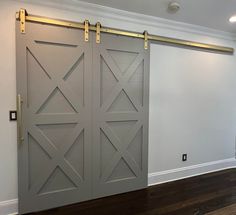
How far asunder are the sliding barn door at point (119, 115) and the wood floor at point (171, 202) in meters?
0.19

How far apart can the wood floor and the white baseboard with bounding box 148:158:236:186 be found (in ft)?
0.30

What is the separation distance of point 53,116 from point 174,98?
1.93 meters

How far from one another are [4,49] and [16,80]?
0.36m

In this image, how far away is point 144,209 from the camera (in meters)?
2.51

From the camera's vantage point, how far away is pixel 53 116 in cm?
245

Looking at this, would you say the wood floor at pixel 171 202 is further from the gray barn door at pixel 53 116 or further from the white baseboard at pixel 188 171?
the gray barn door at pixel 53 116

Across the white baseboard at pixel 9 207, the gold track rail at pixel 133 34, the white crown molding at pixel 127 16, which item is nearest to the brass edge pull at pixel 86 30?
the gold track rail at pixel 133 34

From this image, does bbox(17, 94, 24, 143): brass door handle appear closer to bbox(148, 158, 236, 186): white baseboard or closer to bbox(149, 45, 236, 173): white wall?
bbox(149, 45, 236, 173): white wall

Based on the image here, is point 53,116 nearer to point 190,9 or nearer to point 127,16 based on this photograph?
point 127,16

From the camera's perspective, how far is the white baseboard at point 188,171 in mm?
3183

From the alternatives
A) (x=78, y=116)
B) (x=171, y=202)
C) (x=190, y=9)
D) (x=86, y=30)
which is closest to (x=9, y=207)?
(x=78, y=116)

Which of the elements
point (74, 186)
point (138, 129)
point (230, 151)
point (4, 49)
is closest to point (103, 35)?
point (4, 49)

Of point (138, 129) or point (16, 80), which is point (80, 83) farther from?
point (138, 129)

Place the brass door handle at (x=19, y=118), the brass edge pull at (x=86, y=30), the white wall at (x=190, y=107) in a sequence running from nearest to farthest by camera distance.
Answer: the brass door handle at (x=19, y=118), the brass edge pull at (x=86, y=30), the white wall at (x=190, y=107)
